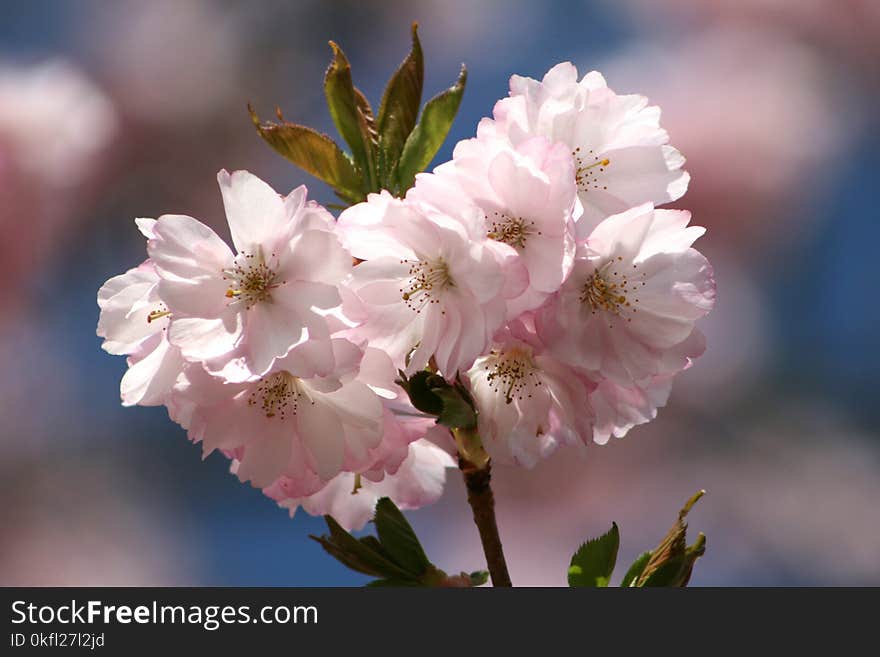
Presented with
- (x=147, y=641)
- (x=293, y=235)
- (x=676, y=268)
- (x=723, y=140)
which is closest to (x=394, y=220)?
(x=293, y=235)

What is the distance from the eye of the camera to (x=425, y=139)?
595 mm

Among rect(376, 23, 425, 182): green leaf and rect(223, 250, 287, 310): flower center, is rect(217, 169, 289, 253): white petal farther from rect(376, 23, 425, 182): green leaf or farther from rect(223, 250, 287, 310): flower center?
rect(376, 23, 425, 182): green leaf

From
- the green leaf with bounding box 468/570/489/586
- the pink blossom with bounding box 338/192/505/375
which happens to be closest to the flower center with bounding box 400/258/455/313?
the pink blossom with bounding box 338/192/505/375

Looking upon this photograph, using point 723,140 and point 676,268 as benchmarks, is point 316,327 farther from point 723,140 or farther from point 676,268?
point 723,140

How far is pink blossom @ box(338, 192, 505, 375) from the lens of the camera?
477 millimetres

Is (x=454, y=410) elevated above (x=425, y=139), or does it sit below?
below

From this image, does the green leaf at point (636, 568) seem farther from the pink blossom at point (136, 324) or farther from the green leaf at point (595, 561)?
the pink blossom at point (136, 324)

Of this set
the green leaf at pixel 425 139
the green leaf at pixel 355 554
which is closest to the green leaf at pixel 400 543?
the green leaf at pixel 355 554

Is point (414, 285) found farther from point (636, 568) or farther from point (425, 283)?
point (636, 568)

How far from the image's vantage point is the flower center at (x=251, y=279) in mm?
493

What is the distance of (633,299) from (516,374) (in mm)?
78

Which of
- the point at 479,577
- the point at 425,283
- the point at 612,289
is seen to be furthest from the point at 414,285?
the point at 479,577

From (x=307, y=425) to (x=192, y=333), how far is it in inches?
3.3

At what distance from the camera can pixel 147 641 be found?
1.73 ft
